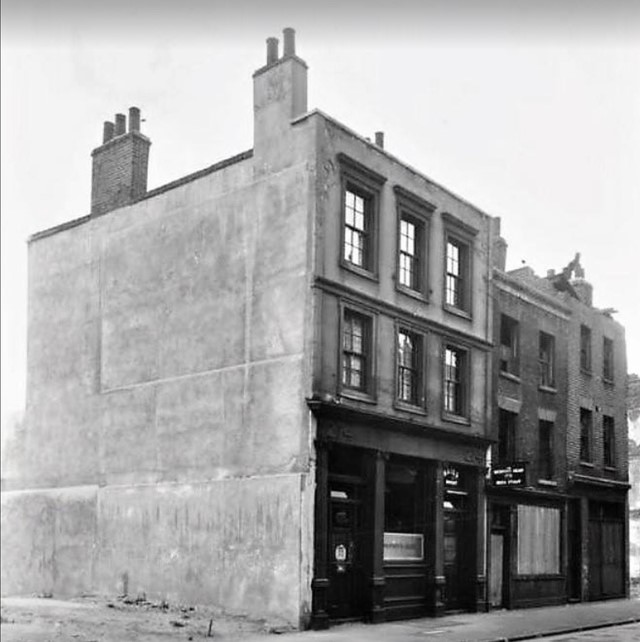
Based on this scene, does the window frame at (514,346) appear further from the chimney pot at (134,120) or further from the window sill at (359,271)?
the chimney pot at (134,120)

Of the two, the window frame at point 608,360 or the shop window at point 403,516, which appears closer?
the shop window at point 403,516

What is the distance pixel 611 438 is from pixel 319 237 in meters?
17.7

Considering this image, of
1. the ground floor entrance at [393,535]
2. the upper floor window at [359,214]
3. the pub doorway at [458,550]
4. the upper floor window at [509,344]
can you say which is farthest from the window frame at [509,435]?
the upper floor window at [359,214]

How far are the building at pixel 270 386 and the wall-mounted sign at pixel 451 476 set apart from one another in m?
0.09

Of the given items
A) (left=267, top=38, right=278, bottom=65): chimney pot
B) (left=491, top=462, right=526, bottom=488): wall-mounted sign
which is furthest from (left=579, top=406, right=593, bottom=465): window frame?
(left=267, top=38, right=278, bottom=65): chimney pot

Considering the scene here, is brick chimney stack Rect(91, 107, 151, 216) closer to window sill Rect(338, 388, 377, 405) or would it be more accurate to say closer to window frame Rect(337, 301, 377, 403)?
window frame Rect(337, 301, 377, 403)

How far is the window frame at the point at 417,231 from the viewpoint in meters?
22.2

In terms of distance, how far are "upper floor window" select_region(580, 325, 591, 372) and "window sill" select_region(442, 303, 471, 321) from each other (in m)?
8.32

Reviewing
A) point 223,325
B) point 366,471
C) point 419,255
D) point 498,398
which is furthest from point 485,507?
point 223,325

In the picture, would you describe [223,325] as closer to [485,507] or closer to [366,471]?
[366,471]

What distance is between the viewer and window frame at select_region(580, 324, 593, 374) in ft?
103

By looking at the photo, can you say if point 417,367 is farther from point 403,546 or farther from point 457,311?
point 403,546

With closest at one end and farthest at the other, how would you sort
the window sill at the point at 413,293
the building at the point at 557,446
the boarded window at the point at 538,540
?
the window sill at the point at 413,293, the building at the point at 557,446, the boarded window at the point at 538,540

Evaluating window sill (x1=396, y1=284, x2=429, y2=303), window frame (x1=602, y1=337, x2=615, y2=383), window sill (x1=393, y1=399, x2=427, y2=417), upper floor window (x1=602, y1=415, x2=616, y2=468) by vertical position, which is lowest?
upper floor window (x1=602, y1=415, x2=616, y2=468)
